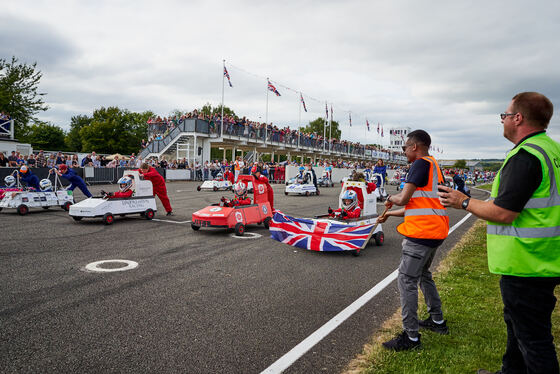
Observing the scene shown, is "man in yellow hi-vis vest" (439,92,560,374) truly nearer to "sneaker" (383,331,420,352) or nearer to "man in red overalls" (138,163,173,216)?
"sneaker" (383,331,420,352)

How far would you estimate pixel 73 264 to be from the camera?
6.53 meters

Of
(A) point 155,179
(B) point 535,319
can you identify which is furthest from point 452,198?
(A) point 155,179

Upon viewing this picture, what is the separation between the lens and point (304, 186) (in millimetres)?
23312

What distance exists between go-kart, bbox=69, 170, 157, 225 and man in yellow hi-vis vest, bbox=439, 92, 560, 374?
10.8m

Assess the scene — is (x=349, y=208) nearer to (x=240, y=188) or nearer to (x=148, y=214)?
(x=240, y=188)

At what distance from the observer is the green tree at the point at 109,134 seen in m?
67.4

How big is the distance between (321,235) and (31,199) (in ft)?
36.0

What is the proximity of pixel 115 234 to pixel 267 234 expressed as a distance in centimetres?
399

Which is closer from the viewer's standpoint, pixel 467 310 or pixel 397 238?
pixel 467 310

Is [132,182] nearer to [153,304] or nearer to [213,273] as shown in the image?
[213,273]

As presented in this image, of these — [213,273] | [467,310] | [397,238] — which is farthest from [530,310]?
[397,238]

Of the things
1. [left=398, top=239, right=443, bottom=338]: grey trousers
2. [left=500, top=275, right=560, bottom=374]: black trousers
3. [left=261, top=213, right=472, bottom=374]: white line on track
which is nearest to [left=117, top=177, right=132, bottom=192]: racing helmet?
[left=261, top=213, right=472, bottom=374]: white line on track

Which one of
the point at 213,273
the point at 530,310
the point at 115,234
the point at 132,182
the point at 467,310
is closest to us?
the point at 530,310

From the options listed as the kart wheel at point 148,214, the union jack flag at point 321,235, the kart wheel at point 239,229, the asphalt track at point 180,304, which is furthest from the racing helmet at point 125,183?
the union jack flag at point 321,235
